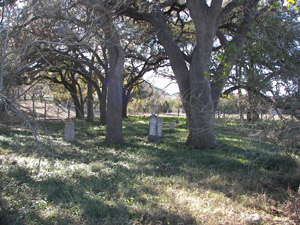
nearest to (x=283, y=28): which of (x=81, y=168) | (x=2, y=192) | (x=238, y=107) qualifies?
(x=238, y=107)

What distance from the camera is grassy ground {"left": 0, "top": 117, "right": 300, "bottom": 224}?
4.16 metres

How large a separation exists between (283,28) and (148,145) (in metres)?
7.34

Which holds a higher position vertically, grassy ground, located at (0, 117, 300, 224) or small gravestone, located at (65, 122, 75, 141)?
small gravestone, located at (65, 122, 75, 141)

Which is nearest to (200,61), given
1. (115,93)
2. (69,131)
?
(115,93)

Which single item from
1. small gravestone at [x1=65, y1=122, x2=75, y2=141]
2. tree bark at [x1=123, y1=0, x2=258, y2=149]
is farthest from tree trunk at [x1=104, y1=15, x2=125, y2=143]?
tree bark at [x1=123, y1=0, x2=258, y2=149]

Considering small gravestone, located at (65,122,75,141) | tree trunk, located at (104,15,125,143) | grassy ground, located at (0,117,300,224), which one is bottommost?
grassy ground, located at (0,117,300,224)

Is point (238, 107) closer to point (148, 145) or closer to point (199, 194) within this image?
point (199, 194)

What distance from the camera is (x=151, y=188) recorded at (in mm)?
5352

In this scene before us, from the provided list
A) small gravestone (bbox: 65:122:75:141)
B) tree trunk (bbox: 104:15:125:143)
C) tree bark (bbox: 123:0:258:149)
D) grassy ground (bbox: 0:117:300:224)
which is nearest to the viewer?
grassy ground (bbox: 0:117:300:224)

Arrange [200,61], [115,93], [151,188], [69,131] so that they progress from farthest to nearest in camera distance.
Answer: [69,131] → [115,93] → [200,61] → [151,188]

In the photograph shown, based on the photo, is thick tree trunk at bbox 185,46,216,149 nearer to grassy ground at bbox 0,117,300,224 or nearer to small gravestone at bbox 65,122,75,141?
grassy ground at bbox 0,117,300,224

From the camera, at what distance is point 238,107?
5.46 meters

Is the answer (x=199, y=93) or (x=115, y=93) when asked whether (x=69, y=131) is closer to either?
(x=115, y=93)

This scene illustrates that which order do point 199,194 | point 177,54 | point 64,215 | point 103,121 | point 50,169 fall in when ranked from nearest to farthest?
point 64,215
point 199,194
point 50,169
point 177,54
point 103,121
